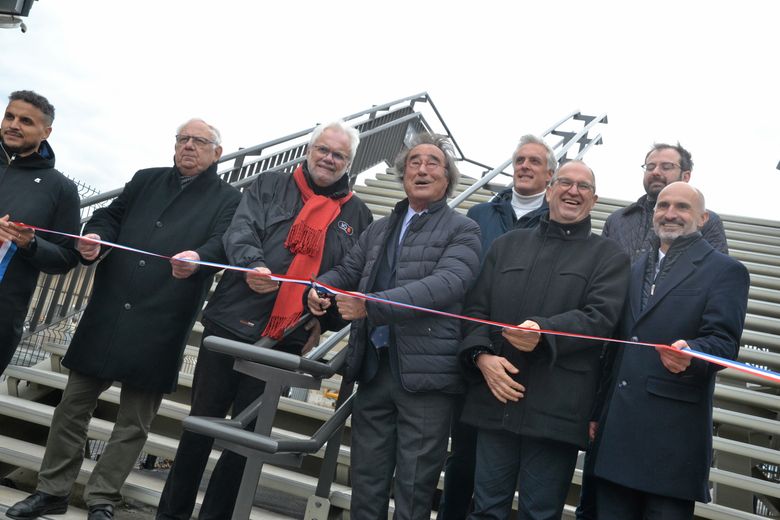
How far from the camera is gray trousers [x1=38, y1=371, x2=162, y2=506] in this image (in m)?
3.24

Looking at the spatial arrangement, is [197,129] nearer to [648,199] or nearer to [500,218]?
[500,218]

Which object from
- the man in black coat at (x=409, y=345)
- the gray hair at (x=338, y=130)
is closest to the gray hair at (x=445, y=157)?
the man in black coat at (x=409, y=345)

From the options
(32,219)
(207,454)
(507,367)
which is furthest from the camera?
(32,219)

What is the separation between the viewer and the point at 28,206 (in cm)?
352

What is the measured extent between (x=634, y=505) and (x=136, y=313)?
2.22 meters

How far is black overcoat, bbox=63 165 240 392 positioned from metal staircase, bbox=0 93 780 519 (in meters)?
0.61

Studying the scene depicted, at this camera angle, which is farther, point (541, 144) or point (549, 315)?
point (541, 144)

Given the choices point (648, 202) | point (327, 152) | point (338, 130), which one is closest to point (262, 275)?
point (327, 152)

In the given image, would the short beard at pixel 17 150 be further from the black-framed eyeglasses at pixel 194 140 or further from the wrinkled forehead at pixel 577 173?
the wrinkled forehead at pixel 577 173

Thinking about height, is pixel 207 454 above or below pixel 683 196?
below

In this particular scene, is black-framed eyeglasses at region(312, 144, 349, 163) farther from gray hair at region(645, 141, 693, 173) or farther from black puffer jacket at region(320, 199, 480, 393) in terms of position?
gray hair at region(645, 141, 693, 173)

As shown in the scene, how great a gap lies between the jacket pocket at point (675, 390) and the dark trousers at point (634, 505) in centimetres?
34

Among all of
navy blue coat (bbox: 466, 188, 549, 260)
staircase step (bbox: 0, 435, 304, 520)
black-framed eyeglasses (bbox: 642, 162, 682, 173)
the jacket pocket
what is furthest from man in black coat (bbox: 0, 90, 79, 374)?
black-framed eyeglasses (bbox: 642, 162, 682, 173)

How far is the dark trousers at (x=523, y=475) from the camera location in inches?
101
